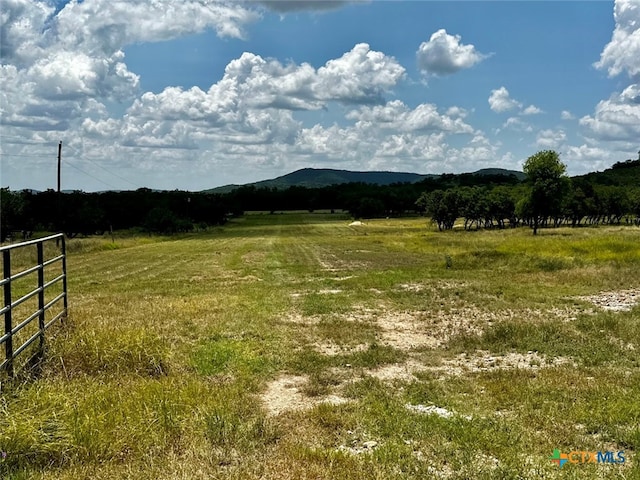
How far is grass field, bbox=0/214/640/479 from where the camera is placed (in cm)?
516

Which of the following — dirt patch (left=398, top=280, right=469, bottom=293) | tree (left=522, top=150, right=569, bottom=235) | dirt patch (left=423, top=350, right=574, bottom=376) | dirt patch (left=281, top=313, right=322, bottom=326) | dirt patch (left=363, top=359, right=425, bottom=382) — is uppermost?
tree (left=522, top=150, right=569, bottom=235)

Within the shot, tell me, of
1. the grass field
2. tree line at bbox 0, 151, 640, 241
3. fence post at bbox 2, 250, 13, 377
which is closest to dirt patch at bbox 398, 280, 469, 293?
the grass field

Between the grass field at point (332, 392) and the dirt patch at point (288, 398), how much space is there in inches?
1.5

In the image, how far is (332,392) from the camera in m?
7.69

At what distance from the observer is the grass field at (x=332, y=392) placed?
5164 mm

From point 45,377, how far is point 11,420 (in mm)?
2179

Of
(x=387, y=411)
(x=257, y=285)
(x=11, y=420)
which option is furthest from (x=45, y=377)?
(x=257, y=285)

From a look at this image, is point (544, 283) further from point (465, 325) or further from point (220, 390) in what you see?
point (220, 390)

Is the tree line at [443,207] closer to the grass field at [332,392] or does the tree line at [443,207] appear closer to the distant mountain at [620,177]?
the distant mountain at [620,177]
